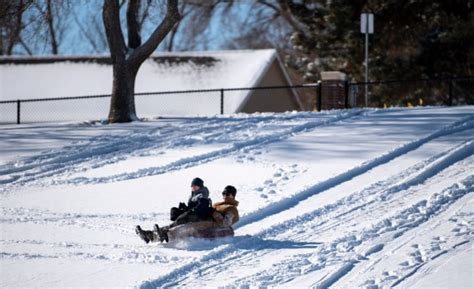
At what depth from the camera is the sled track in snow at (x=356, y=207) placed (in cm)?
1079

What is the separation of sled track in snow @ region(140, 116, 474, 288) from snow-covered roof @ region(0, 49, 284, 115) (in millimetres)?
16218

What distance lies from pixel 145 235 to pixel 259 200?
313 cm

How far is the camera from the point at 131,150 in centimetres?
2102

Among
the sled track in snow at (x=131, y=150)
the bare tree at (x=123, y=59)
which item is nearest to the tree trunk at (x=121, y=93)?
the bare tree at (x=123, y=59)

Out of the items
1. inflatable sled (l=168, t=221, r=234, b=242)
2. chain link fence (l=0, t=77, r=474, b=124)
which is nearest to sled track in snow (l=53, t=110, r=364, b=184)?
inflatable sled (l=168, t=221, r=234, b=242)

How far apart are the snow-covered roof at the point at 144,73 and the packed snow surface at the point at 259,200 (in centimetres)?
1084

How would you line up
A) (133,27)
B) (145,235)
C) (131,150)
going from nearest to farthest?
(145,235)
(131,150)
(133,27)

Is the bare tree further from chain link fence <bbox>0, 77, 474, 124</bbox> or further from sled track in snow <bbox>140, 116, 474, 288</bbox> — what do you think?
sled track in snow <bbox>140, 116, 474, 288</bbox>

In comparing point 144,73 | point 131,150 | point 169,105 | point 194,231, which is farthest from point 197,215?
point 144,73

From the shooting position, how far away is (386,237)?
477 inches

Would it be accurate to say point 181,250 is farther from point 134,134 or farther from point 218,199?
point 134,134

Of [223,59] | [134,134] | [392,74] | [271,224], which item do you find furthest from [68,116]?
[271,224]

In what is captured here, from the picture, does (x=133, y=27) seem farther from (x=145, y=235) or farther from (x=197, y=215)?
(x=197, y=215)

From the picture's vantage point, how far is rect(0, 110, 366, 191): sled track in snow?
60.0ft
